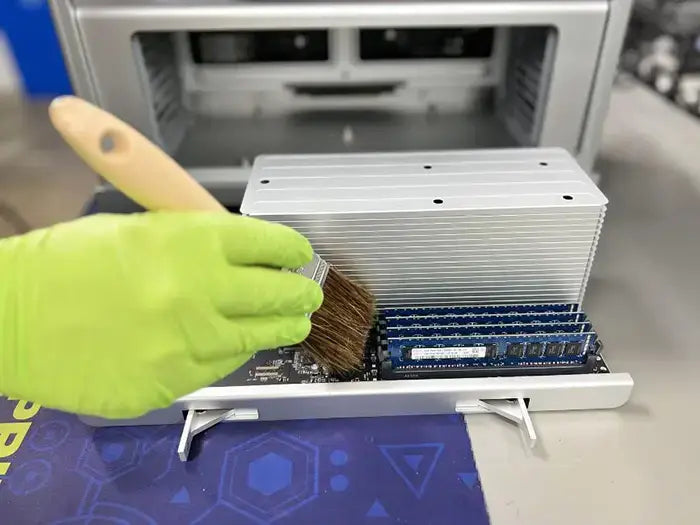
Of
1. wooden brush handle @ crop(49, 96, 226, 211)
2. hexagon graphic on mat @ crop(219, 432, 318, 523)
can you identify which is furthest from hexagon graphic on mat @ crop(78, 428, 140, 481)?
wooden brush handle @ crop(49, 96, 226, 211)

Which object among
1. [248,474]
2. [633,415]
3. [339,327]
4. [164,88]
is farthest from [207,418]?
[164,88]

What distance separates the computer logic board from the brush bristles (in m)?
0.02

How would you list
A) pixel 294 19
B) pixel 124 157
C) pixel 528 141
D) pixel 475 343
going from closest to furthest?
pixel 124 157, pixel 475 343, pixel 294 19, pixel 528 141

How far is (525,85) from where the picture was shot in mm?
1126

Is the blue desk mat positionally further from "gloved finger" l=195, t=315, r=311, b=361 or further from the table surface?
"gloved finger" l=195, t=315, r=311, b=361

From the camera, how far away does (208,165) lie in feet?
3.53

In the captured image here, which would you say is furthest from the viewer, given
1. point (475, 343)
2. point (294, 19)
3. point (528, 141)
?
point (528, 141)

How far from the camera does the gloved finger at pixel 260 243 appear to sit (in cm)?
58

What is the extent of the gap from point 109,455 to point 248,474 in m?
0.17

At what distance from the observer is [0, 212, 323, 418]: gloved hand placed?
1.76 feet

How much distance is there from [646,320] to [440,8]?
55cm

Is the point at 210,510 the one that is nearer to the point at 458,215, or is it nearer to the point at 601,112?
the point at 458,215

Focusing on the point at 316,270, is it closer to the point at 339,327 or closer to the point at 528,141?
the point at 339,327

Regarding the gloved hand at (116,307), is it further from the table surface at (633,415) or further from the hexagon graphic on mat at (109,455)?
the table surface at (633,415)
